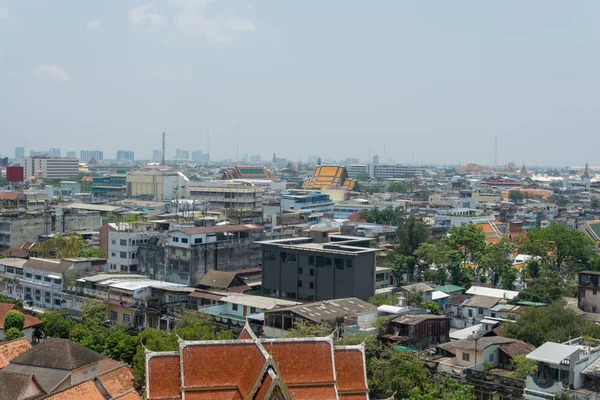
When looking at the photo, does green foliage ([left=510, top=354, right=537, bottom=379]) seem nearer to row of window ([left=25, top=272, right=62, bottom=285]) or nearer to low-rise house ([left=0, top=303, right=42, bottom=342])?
low-rise house ([left=0, top=303, right=42, bottom=342])

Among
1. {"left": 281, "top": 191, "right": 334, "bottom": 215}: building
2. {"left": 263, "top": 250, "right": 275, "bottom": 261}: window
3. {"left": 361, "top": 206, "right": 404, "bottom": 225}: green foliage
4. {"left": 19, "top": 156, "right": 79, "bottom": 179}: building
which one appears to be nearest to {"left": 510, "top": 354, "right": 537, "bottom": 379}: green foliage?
{"left": 263, "top": 250, "right": 275, "bottom": 261}: window

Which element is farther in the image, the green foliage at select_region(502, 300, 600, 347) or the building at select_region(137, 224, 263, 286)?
the building at select_region(137, 224, 263, 286)

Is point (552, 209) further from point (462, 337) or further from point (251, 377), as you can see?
point (251, 377)

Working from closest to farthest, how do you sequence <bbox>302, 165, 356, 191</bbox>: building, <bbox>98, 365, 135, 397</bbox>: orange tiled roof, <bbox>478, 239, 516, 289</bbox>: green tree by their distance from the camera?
<bbox>98, 365, 135, 397</bbox>: orange tiled roof
<bbox>478, 239, 516, 289</bbox>: green tree
<bbox>302, 165, 356, 191</bbox>: building

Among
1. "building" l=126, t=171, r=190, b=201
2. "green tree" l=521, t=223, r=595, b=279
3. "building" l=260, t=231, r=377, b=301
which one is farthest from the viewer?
"building" l=126, t=171, r=190, b=201

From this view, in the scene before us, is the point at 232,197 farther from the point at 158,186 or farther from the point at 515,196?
the point at 515,196

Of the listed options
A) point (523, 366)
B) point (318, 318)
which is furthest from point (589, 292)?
point (318, 318)

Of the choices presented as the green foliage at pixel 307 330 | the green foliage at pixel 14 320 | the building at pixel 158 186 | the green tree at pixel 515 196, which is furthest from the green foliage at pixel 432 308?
the green tree at pixel 515 196

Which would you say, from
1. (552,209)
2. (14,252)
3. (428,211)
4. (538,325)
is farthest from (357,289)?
(552,209)
